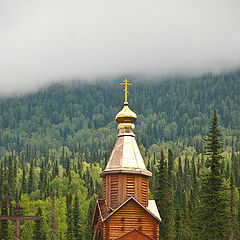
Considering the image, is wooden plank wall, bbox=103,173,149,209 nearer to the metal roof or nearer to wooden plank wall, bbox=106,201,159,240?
the metal roof

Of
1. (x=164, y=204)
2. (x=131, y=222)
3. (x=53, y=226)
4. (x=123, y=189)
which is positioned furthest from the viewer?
(x=53, y=226)

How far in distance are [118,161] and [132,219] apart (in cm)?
401

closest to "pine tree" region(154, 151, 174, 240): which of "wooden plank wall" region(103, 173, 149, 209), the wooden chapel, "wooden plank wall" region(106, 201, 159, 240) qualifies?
the wooden chapel

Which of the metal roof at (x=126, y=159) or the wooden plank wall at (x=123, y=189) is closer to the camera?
the wooden plank wall at (x=123, y=189)

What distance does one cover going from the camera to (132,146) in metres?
41.9

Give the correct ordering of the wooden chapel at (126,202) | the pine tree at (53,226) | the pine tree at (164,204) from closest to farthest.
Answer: the wooden chapel at (126,202)
the pine tree at (164,204)
the pine tree at (53,226)

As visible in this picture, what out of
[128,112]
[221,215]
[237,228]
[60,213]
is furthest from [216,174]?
[60,213]

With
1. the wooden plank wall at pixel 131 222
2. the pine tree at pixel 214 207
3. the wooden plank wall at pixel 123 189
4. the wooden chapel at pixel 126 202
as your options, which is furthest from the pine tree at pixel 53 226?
the wooden plank wall at pixel 131 222

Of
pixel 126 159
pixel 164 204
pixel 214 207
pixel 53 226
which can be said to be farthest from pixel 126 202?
pixel 53 226

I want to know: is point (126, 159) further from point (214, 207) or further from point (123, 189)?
point (214, 207)

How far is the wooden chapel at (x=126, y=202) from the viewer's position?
130 feet

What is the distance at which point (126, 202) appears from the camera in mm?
39469

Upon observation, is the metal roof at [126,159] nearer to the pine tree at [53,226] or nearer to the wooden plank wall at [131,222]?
the wooden plank wall at [131,222]

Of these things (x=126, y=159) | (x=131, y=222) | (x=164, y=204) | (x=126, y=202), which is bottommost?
(x=131, y=222)
